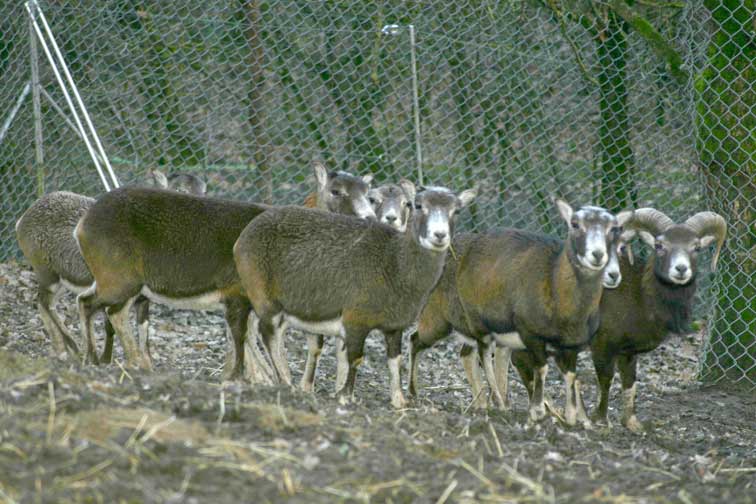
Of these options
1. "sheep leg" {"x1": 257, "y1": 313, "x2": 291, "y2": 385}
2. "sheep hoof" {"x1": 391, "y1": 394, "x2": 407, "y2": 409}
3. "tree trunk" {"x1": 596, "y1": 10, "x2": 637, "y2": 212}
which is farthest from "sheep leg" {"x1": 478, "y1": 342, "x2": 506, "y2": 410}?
"tree trunk" {"x1": 596, "y1": 10, "x2": 637, "y2": 212}

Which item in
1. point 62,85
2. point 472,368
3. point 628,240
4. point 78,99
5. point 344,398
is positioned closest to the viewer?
point 344,398

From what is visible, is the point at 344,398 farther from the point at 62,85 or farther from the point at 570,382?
the point at 62,85

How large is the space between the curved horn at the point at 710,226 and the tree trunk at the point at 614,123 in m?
2.25

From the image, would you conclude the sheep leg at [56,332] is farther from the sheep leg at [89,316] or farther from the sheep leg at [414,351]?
the sheep leg at [414,351]

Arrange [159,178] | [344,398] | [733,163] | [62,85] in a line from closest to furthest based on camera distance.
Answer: [344,398] → [733,163] → [62,85] → [159,178]

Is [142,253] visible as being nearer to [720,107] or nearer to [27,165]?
[27,165]

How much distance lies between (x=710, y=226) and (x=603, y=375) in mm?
1609

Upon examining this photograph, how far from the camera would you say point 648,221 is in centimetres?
976

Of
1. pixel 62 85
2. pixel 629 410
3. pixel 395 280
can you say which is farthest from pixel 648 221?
pixel 62 85

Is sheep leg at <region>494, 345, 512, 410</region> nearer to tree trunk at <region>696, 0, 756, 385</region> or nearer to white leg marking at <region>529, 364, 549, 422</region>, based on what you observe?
white leg marking at <region>529, 364, 549, 422</region>

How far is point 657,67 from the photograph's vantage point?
1198 centimetres

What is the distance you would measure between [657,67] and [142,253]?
606 centimetres

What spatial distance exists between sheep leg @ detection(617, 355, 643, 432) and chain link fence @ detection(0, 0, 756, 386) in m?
2.16

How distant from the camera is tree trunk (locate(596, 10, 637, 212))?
12.0m
